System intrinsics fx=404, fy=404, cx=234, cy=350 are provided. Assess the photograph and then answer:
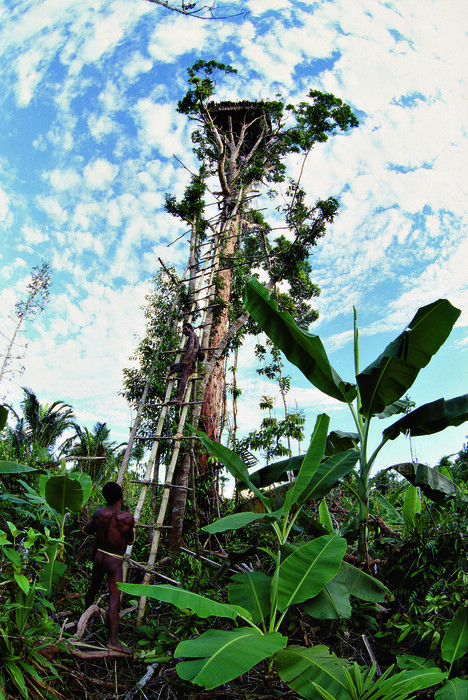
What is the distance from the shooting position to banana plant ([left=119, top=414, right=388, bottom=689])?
6.08ft

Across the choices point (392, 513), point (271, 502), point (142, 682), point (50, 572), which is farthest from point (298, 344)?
point (50, 572)

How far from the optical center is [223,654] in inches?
72.9

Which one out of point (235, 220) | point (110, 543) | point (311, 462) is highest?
point (235, 220)

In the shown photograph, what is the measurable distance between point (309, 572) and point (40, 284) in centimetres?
1956

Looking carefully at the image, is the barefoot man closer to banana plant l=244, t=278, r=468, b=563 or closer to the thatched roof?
banana plant l=244, t=278, r=468, b=563

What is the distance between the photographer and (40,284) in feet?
62.3

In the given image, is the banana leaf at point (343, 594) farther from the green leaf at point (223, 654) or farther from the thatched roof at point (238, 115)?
the thatched roof at point (238, 115)

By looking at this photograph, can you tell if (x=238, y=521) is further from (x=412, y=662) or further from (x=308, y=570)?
(x=412, y=662)

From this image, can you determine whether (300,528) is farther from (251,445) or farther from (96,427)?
(96,427)

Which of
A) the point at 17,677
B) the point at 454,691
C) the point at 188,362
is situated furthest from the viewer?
the point at 188,362

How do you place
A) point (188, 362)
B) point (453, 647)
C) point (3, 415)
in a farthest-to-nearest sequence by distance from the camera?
point (188, 362)
point (3, 415)
point (453, 647)

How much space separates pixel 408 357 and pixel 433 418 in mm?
561

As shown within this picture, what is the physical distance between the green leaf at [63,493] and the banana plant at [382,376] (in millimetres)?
2485

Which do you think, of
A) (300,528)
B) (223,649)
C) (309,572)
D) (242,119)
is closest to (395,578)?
(300,528)
